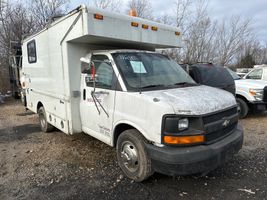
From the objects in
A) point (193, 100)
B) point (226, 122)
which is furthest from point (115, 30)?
point (226, 122)

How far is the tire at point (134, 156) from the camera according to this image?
3051mm

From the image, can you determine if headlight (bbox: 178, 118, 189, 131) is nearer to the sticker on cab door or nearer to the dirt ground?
the dirt ground

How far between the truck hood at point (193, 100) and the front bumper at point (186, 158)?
482 millimetres

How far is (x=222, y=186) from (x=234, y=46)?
2565 centimetres

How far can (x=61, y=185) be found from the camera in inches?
131

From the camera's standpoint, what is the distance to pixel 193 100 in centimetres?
289

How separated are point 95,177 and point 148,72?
6.48 feet

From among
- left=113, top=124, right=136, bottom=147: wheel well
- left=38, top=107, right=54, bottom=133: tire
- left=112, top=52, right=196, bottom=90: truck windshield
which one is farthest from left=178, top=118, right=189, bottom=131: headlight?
left=38, top=107, right=54, bottom=133: tire

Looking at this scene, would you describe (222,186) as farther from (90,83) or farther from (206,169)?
(90,83)

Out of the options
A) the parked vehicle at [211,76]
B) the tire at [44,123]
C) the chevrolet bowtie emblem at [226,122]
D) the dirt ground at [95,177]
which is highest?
the parked vehicle at [211,76]

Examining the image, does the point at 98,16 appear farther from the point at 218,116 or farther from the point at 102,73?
the point at 218,116

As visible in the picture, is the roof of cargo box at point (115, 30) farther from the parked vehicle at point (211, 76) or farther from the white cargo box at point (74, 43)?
the parked vehicle at point (211, 76)

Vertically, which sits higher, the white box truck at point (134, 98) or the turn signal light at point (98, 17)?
the turn signal light at point (98, 17)

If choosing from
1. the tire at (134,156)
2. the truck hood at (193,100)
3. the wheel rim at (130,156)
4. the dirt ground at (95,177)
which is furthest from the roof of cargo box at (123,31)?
the dirt ground at (95,177)
